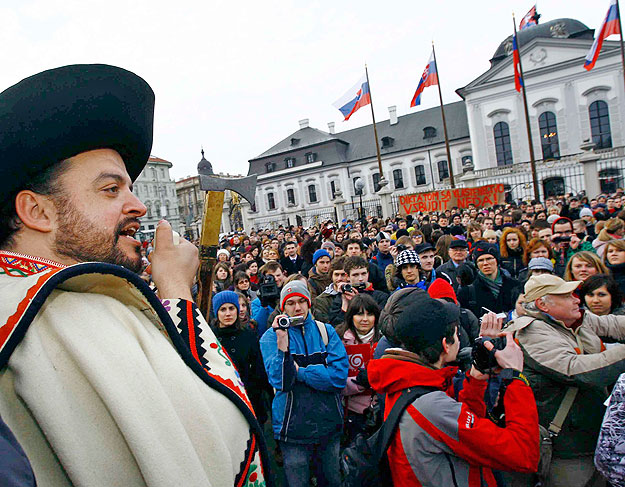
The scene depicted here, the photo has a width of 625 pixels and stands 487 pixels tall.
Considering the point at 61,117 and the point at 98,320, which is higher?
the point at 61,117

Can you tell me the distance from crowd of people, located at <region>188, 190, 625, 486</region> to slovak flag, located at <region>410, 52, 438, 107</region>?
1918 centimetres

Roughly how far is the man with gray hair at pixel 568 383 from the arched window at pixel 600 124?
130ft

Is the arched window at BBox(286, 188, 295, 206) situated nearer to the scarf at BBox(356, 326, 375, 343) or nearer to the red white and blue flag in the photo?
the red white and blue flag

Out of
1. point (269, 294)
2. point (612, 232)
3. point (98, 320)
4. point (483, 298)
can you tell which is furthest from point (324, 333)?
point (612, 232)

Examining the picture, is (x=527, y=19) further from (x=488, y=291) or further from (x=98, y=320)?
(x=98, y=320)

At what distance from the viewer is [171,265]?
47.2 inches

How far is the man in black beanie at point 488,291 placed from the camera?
4.88m

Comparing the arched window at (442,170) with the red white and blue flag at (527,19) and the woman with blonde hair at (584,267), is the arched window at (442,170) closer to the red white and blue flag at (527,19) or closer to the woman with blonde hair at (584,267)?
the red white and blue flag at (527,19)

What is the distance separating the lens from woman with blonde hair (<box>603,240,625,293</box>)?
4.55 m

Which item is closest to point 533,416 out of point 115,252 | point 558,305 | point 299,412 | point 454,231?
point 558,305

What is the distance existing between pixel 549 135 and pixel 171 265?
41.8m

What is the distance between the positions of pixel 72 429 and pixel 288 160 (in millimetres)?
50686

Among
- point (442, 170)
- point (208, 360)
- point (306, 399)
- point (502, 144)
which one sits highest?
point (502, 144)

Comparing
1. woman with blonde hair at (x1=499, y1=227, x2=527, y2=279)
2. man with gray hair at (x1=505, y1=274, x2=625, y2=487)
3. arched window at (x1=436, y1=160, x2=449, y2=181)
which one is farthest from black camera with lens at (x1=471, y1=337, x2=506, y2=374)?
arched window at (x1=436, y1=160, x2=449, y2=181)
